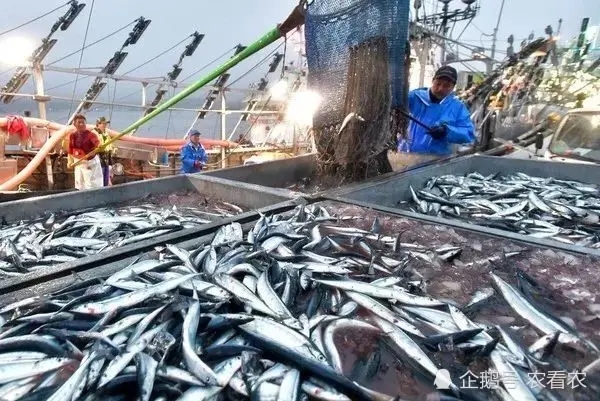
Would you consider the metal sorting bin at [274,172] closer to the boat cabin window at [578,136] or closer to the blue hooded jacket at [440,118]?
the blue hooded jacket at [440,118]

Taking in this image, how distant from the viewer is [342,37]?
610cm

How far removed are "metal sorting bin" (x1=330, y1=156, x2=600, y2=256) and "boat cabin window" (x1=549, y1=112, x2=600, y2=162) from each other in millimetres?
1266

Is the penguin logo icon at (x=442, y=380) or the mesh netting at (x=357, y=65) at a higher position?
the mesh netting at (x=357, y=65)

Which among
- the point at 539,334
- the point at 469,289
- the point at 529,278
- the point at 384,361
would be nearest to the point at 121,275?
the point at 384,361

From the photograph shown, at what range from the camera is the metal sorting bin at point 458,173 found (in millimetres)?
3887

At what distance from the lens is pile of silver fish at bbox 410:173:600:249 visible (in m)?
4.46

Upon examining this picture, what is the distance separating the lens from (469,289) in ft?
9.55

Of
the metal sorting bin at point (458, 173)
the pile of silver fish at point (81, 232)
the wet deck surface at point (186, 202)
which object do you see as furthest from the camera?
the wet deck surface at point (186, 202)

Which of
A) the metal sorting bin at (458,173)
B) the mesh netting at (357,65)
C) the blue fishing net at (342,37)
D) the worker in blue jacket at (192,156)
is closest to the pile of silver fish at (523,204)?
the metal sorting bin at (458,173)

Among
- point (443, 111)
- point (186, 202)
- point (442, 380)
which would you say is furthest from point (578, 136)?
point (442, 380)

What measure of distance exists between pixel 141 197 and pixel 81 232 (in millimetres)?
1570

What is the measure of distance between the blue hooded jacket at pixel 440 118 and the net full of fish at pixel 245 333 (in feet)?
15.7

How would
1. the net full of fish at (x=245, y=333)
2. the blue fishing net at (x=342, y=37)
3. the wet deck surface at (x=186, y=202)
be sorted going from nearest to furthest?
the net full of fish at (x=245, y=333), the wet deck surface at (x=186, y=202), the blue fishing net at (x=342, y=37)

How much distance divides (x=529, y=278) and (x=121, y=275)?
3080mm
